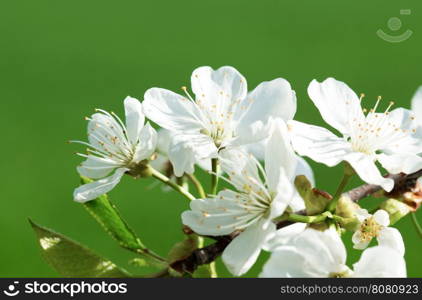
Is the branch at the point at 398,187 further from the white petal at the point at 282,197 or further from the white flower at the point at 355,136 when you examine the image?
the white petal at the point at 282,197

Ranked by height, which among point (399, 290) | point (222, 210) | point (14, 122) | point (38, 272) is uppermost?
point (222, 210)

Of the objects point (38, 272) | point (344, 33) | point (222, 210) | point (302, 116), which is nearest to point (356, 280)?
point (222, 210)

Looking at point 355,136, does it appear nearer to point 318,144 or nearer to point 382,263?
point 318,144

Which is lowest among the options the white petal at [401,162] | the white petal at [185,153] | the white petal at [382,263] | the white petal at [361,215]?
the white petal at [382,263]

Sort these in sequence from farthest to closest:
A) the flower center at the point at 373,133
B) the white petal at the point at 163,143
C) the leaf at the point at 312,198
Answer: the white petal at the point at 163,143
the flower center at the point at 373,133
the leaf at the point at 312,198

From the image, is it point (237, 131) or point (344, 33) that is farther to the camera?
point (344, 33)

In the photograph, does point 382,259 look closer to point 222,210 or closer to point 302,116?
point 222,210

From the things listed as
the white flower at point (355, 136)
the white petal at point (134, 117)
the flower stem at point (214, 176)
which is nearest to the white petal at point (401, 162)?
the white flower at point (355, 136)
